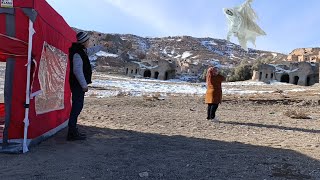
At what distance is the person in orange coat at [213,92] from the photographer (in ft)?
40.2

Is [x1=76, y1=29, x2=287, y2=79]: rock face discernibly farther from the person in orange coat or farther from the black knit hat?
the black knit hat

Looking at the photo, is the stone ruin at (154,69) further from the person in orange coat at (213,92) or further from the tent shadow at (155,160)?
the tent shadow at (155,160)

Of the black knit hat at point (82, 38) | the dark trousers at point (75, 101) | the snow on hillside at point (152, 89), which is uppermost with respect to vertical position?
the black knit hat at point (82, 38)

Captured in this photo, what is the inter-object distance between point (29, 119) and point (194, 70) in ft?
260

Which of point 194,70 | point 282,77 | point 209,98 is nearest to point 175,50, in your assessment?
point 194,70

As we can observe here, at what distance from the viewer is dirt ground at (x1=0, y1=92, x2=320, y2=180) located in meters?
5.61

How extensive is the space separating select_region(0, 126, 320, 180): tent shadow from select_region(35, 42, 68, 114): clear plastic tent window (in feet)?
2.06

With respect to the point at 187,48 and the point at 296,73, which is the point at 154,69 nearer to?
the point at 296,73

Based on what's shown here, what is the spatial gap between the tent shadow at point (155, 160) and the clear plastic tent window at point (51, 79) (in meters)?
0.63

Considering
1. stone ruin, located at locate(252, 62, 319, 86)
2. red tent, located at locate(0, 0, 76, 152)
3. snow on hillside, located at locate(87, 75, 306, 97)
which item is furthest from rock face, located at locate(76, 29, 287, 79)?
red tent, located at locate(0, 0, 76, 152)

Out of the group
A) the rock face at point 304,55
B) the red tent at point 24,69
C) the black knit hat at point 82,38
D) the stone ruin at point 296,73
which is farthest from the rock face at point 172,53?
the red tent at point 24,69

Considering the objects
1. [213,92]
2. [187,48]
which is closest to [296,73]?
[213,92]

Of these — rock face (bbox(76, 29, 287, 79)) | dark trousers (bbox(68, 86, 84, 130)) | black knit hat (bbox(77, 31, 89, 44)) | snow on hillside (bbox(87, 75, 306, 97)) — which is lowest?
snow on hillside (bbox(87, 75, 306, 97))

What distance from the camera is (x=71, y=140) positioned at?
782 cm
